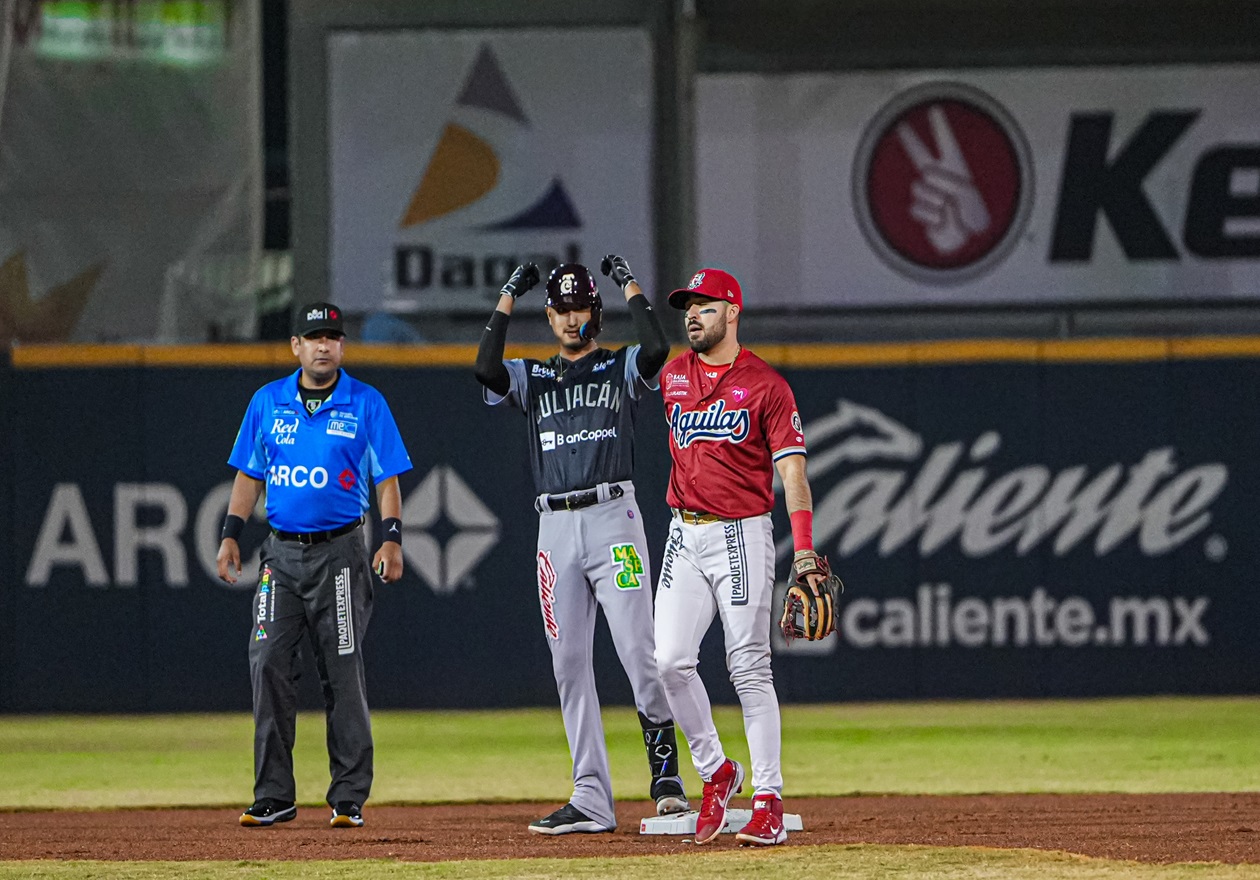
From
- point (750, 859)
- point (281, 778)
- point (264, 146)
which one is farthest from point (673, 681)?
point (264, 146)

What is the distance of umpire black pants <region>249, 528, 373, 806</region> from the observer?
6984 mm

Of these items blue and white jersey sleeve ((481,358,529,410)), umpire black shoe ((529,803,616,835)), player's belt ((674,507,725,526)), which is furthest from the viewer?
blue and white jersey sleeve ((481,358,529,410))

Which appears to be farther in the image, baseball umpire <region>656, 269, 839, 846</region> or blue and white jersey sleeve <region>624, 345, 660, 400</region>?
blue and white jersey sleeve <region>624, 345, 660, 400</region>

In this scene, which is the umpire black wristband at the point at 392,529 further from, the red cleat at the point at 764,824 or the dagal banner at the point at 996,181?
the dagal banner at the point at 996,181

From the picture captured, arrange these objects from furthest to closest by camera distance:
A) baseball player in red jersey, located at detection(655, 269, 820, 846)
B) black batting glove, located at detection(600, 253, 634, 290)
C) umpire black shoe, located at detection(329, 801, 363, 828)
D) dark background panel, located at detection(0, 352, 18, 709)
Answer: dark background panel, located at detection(0, 352, 18, 709) < umpire black shoe, located at detection(329, 801, 363, 828) < black batting glove, located at detection(600, 253, 634, 290) < baseball player in red jersey, located at detection(655, 269, 820, 846)

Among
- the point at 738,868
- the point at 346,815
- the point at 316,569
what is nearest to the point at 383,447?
the point at 316,569

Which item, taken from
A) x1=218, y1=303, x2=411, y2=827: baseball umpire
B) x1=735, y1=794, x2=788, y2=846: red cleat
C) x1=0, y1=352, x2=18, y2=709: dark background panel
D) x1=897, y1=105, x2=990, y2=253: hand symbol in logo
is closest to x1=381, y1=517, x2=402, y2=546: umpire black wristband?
x1=218, y1=303, x2=411, y2=827: baseball umpire

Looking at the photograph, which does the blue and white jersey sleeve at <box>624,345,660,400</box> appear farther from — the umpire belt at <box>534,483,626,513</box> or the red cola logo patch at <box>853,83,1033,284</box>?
the red cola logo patch at <box>853,83,1033,284</box>

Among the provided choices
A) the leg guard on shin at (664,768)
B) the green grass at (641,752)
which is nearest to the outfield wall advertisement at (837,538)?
the green grass at (641,752)

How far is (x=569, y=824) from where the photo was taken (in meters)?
6.50

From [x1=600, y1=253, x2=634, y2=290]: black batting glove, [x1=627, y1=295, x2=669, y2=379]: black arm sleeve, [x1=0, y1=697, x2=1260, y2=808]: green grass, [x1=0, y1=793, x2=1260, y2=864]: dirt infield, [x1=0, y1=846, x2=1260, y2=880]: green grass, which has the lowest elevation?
[x1=0, y1=697, x2=1260, y2=808]: green grass

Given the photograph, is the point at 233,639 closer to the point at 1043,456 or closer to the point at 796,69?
the point at 1043,456

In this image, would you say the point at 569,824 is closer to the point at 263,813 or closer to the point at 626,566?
the point at 626,566

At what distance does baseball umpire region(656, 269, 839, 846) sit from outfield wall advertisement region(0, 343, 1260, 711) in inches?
209
